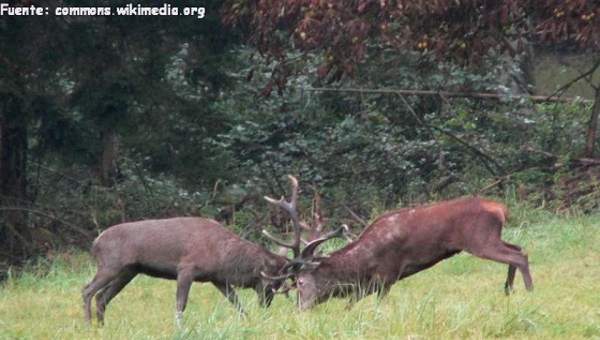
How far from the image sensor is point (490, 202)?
40.2 feet

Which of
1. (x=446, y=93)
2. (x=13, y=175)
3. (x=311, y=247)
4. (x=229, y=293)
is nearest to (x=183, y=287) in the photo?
(x=229, y=293)

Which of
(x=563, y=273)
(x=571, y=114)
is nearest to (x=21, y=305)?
(x=563, y=273)

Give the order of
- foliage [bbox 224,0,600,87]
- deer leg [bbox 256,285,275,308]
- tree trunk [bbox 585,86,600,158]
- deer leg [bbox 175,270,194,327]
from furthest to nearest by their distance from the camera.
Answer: tree trunk [bbox 585,86,600,158] → foliage [bbox 224,0,600,87] → deer leg [bbox 256,285,275,308] → deer leg [bbox 175,270,194,327]

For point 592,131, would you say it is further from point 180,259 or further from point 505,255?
point 180,259

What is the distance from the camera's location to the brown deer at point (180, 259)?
11904 millimetres

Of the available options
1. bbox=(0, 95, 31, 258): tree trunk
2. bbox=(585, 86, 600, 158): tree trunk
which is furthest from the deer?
bbox=(585, 86, 600, 158): tree trunk

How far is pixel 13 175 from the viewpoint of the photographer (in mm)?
19078

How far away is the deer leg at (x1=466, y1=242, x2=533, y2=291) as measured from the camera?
11961 millimetres

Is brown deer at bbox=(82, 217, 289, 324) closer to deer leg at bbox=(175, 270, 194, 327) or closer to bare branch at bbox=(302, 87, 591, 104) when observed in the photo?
deer leg at bbox=(175, 270, 194, 327)

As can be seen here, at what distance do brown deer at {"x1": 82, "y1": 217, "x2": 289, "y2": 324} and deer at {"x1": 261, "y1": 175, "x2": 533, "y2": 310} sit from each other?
19cm

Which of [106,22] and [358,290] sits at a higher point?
[106,22]

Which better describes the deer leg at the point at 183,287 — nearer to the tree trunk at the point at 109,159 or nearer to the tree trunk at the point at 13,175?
the tree trunk at the point at 13,175

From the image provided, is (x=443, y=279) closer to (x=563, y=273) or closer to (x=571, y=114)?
(x=563, y=273)

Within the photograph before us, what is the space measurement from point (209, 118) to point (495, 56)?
538cm
